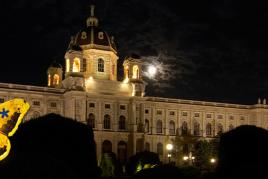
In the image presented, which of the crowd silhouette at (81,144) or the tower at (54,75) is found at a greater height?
the tower at (54,75)

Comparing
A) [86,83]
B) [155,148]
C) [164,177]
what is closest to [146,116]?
[155,148]

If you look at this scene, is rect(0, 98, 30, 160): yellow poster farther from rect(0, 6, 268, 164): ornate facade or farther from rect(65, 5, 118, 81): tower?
rect(65, 5, 118, 81): tower

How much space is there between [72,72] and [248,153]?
4590 cm

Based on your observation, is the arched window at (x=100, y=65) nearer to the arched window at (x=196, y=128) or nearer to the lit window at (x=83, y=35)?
the lit window at (x=83, y=35)

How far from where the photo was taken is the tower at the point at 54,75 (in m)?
81.8

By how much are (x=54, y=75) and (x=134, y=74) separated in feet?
45.2

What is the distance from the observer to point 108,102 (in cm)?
7550

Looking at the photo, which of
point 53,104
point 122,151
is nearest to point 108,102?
point 122,151

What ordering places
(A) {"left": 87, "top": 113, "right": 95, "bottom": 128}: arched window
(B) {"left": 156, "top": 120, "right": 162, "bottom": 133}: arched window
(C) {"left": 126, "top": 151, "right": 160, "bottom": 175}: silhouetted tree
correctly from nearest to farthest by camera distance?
(C) {"left": 126, "top": 151, "right": 160, "bottom": 175}: silhouetted tree → (A) {"left": 87, "top": 113, "right": 95, "bottom": 128}: arched window → (B) {"left": 156, "top": 120, "right": 162, "bottom": 133}: arched window

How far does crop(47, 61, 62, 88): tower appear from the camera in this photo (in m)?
81.8

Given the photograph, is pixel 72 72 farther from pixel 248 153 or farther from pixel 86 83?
pixel 248 153

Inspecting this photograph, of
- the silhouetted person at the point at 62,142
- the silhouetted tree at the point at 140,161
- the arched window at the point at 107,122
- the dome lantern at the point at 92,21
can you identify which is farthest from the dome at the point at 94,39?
the silhouetted person at the point at 62,142

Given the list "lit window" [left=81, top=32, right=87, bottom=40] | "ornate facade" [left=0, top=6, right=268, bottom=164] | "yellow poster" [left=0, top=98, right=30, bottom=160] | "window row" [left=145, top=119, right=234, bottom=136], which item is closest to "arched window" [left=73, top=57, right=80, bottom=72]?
"ornate facade" [left=0, top=6, right=268, bottom=164]

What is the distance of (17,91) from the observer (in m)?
69.4
